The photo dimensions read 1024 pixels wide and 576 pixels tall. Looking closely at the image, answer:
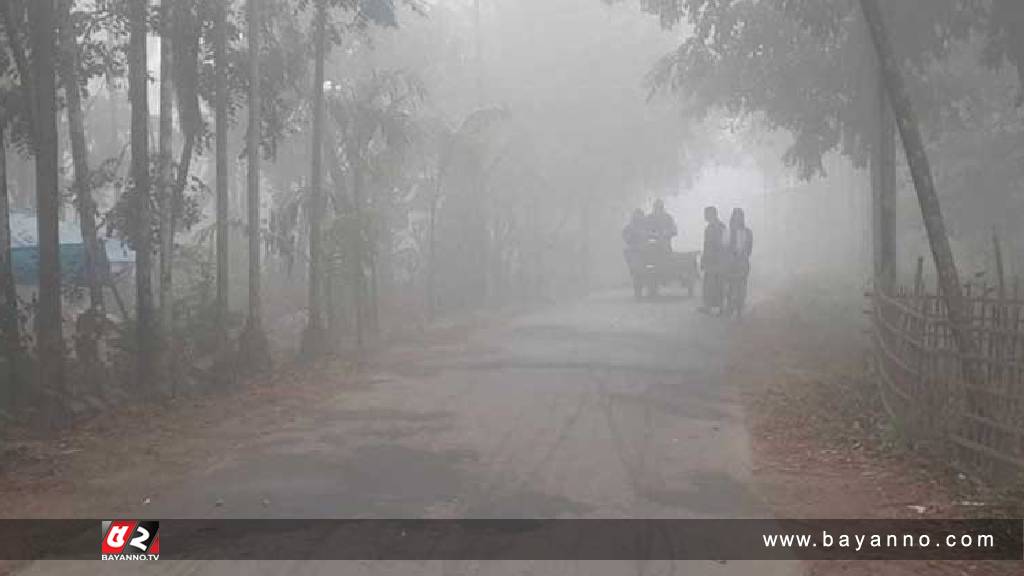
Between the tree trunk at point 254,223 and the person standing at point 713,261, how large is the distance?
9676 mm

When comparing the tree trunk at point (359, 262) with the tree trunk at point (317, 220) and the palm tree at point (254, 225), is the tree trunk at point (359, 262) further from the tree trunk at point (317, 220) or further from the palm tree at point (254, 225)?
the palm tree at point (254, 225)

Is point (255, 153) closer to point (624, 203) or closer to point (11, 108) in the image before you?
point (11, 108)

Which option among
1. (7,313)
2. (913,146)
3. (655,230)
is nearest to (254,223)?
(7,313)

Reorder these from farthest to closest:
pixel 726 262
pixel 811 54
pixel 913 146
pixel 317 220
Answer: pixel 726 262, pixel 811 54, pixel 317 220, pixel 913 146

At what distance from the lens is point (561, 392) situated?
37.1 ft

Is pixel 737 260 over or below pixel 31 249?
below

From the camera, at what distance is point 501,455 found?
8414mm

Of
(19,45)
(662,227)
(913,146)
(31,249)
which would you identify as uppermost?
(19,45)

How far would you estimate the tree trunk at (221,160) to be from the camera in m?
12.8

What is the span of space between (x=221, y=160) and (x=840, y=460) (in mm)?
8752

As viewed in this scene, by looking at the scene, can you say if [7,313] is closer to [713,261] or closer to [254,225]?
[254,225]

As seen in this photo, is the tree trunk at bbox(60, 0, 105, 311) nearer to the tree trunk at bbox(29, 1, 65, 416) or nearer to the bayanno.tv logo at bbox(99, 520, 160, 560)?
the tree trunk at bbox(29, 1, 65, 416)

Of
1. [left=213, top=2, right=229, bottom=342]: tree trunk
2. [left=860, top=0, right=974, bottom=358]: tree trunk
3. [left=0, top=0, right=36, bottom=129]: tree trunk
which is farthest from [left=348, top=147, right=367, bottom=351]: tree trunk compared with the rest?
[left=860, top=0, right=974, bottom=358]: tree trunk

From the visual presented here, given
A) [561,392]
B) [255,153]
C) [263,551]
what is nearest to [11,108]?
[255,153]
